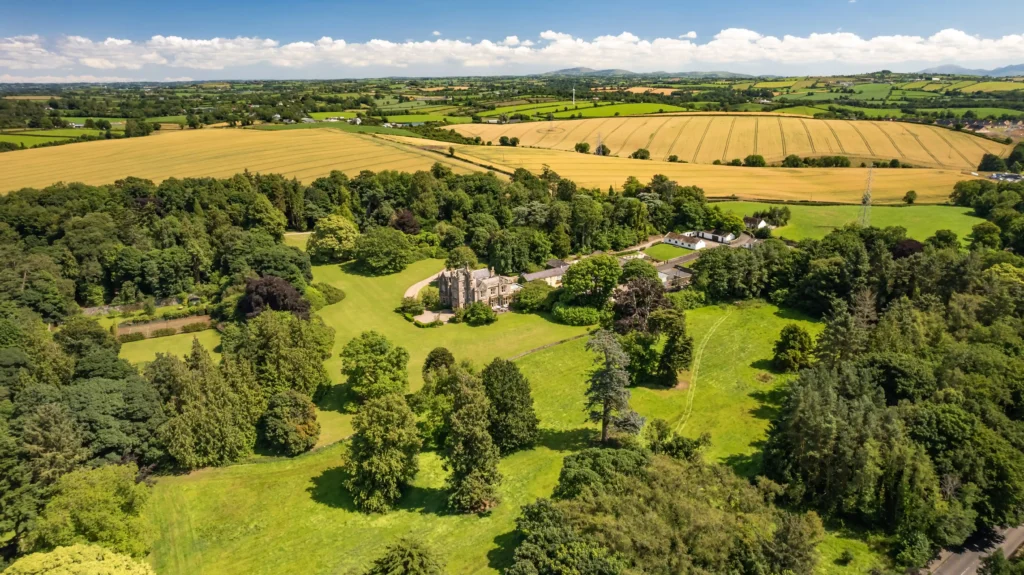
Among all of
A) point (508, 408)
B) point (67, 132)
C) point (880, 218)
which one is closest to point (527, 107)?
point (880, 218)

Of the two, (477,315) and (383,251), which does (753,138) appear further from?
(477,315)

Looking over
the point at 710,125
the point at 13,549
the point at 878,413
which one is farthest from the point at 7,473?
the point at 710,125

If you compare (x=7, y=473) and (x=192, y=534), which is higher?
(x=7, y=473)

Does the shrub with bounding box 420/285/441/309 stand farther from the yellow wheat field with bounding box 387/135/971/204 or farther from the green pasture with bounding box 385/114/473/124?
the green pasture with bounding box 385/114/473/124

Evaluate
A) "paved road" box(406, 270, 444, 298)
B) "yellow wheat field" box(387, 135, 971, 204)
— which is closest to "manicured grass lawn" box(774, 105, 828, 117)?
"yellow wheat field" box(387, 135, 971, 204)

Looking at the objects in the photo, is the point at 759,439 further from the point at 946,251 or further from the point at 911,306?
the point at 946,251

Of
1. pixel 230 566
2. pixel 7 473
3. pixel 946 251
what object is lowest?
pixel 230 566

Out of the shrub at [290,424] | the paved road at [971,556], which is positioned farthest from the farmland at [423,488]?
the paved road at [971,556]
